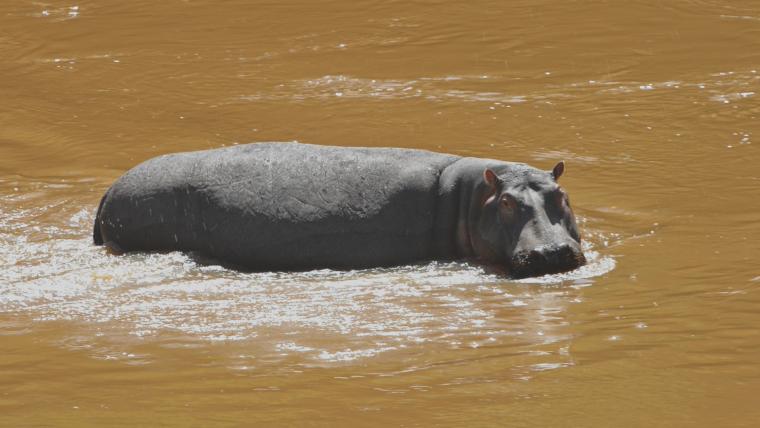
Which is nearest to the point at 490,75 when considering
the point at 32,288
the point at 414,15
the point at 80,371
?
the point at 414,15

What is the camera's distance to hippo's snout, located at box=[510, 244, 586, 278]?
1031cm

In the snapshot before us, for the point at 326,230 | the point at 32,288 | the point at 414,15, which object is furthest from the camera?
the point at 414,15

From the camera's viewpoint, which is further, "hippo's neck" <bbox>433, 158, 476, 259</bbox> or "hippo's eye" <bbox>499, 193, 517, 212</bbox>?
"hippo's neck" <bbox>433, 158, 476, 259</bbox>

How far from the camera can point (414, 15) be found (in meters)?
21.6

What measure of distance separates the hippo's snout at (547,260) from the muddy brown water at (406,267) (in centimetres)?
16

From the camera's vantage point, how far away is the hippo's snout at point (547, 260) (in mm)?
10312

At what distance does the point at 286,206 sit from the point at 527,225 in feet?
6.53

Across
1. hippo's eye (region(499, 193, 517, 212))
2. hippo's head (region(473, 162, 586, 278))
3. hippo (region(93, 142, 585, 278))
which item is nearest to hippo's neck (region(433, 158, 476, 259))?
hippo (region(93, 142, 585, 278))

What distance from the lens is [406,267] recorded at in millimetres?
10961

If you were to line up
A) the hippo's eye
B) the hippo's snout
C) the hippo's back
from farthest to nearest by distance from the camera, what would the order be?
the hippo's back < the hippo's eye < the hippo's snout

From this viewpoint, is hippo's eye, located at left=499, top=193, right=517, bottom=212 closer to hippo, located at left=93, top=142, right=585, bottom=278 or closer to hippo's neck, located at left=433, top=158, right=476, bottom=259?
hippo, located at left=93, top=142, right=585, bottom=278

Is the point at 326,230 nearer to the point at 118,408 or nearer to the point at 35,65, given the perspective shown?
the point at 118,408

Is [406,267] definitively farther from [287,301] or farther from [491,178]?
[287,301]

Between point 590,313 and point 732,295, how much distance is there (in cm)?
104
